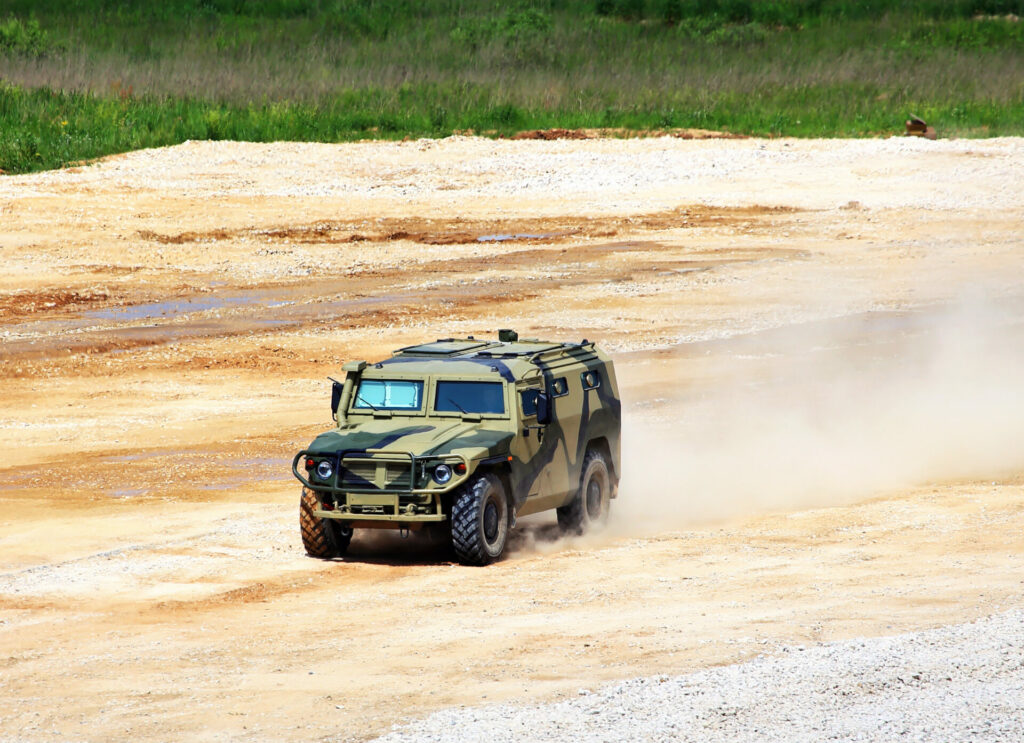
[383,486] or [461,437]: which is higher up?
[461,437]

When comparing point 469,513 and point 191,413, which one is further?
point 191,413

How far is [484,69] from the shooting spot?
5100 centimetres

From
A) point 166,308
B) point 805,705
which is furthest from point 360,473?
point 166,308

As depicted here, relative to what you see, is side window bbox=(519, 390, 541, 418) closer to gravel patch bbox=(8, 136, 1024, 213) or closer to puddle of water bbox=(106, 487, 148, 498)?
puddle of water bbox=(106, 487, 148, 498)

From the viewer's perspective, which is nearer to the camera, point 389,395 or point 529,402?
point 529,402

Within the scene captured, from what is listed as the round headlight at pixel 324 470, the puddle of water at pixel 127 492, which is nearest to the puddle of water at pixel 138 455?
the puddle of water at pixel 127 492

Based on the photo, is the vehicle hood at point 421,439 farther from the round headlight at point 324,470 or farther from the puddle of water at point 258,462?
the puddle of water at point 258,462

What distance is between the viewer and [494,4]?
202ft

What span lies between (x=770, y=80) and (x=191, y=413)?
104ft

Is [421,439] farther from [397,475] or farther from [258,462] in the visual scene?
[258,462]

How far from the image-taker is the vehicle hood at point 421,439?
39.4 ft

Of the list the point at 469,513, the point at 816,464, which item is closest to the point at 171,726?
the point at 469,513

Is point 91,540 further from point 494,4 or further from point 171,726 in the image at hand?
point 494,4

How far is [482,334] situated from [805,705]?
17311 mm
